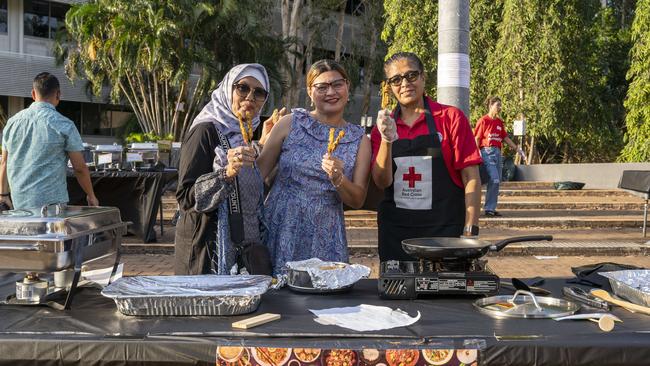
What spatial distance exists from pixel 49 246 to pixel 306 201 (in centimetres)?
105

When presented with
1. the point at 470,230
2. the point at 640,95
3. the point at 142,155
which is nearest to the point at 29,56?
the point at 142,155

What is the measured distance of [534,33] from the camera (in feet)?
57.1

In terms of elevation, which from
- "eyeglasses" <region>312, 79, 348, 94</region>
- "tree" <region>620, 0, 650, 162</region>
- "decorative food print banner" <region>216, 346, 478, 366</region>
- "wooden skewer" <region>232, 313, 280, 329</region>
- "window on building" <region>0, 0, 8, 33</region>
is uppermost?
"window on building" <region>0, 0, 8, 33</region>

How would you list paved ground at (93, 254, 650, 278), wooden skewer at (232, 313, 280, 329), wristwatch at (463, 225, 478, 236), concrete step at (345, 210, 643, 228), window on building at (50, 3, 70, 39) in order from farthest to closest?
window on building at (50, 3, 70, 39) < concrete step at (345, 210, 643, 228) < paved ground at (93, 254, 650, 278) < wristwatch at (463, 225, 478, 236) < wooden skewer at (232, 313, 280, 329)

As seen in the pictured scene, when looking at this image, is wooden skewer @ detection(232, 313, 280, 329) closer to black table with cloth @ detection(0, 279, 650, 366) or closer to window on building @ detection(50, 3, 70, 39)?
black table with cloth @ detection(0, 279, 650, 366)

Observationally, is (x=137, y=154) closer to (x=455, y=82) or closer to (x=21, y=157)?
(x=21, y=157)

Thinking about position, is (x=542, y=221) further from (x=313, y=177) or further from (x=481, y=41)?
(x=481, y=41)

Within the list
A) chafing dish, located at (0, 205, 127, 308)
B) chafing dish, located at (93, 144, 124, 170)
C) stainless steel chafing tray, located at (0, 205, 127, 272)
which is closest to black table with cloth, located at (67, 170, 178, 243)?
chafing dish, located at (93, 144, 124, 170)

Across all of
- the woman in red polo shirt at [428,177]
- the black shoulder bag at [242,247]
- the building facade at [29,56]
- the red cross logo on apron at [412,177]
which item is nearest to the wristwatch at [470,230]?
the woman in red polo shirt at [428,177]

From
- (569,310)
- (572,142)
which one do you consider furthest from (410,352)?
(572,142)

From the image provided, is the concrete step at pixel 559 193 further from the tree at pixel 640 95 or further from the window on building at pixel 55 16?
the window on building at pixel 55 16

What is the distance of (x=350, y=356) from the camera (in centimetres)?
156

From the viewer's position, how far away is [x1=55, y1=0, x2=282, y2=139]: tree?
18.3 meters

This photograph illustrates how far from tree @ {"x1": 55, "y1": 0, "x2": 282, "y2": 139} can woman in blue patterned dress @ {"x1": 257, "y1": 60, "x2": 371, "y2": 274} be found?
16419mm
